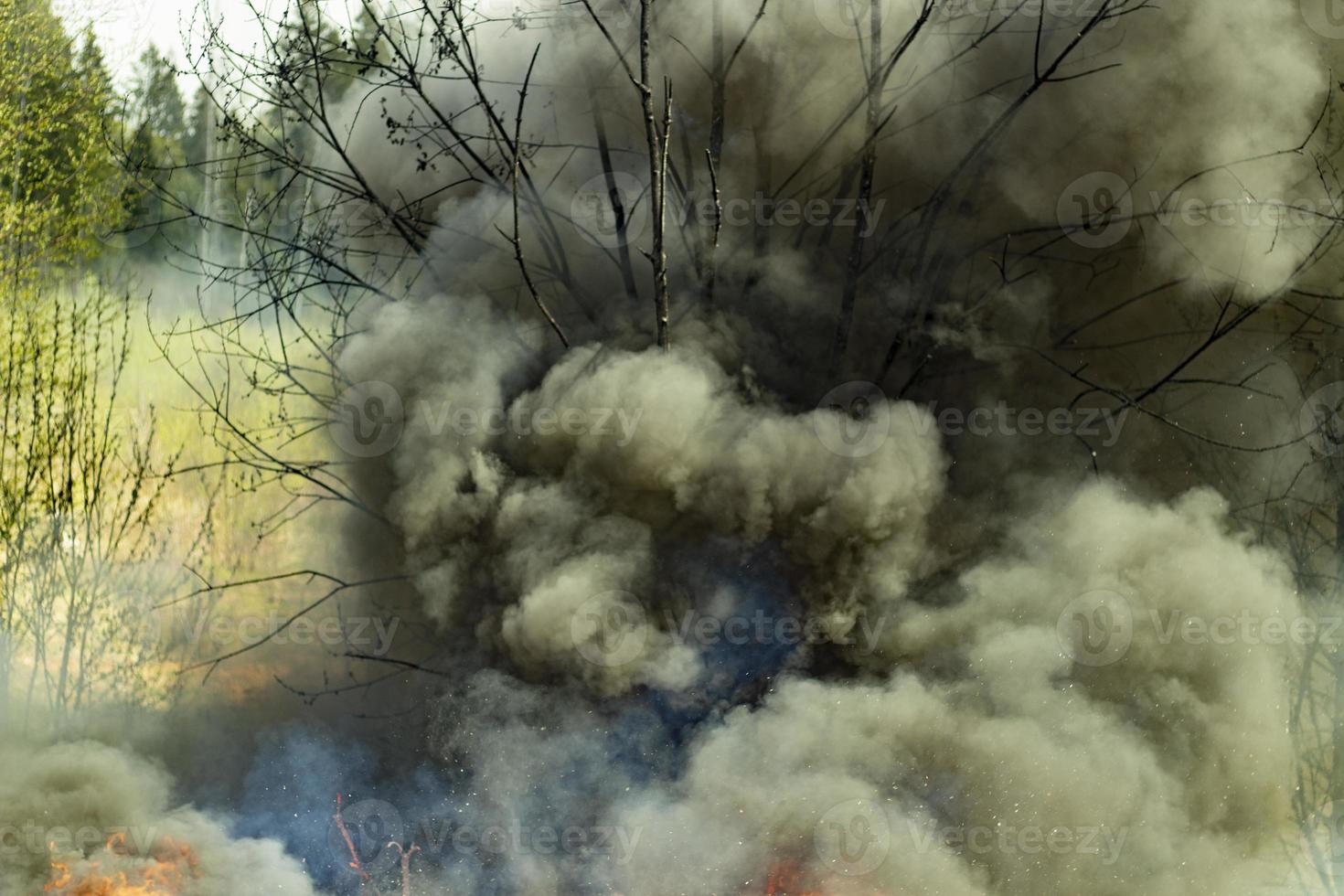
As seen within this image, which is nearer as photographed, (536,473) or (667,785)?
(667,785)

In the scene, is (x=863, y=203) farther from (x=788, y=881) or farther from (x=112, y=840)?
(x=112, y=840)

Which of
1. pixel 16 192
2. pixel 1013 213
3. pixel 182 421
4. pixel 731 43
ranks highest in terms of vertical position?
pixel 731 43

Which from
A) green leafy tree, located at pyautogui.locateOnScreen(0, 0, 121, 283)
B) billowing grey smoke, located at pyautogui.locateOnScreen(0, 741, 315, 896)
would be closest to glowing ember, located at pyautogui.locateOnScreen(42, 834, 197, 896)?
billowing grey smoke, located at pyautogui.locateOnScreen(0, 741, 315, 896)

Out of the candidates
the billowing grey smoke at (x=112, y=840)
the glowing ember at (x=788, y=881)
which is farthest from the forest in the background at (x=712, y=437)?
the billowing grey smoke at (x=112, y=840)

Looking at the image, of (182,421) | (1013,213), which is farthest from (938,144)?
(182,421)

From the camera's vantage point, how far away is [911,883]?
6645mm

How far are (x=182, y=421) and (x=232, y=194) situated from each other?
1.81 m

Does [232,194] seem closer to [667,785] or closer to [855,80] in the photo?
[855,80]

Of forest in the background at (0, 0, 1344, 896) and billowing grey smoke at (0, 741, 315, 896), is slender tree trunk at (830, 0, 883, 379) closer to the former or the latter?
forest in the background at (0, 0, 1344, 896)

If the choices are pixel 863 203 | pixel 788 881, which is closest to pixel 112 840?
pixel 788 881

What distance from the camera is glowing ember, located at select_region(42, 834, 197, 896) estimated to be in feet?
22.1

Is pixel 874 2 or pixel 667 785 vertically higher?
pixel 874 2

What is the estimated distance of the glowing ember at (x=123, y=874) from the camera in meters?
6.73

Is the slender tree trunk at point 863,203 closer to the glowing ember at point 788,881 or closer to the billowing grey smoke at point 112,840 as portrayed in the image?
the glowing ember at point 788,881
